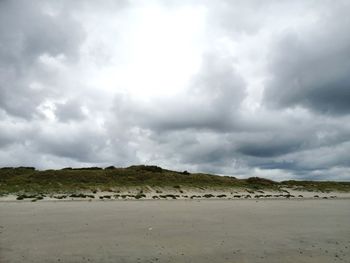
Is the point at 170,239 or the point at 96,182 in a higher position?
the point at 96,182

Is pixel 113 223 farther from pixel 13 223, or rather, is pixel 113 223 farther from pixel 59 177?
pixel 59 177

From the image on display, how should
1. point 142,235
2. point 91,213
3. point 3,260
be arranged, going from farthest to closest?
point 91,213 → point 142,235 → point 3,260

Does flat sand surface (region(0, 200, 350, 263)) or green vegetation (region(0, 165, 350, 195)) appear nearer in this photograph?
flat sand surface (region(0, 200, 350, 263))

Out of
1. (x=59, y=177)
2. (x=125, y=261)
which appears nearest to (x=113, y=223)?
(x=125, y=261)

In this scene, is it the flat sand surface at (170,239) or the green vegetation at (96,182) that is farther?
the green vegetation at (96,182)

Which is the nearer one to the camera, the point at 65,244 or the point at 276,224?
the point at 65,244

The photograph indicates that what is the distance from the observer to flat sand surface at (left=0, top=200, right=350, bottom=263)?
12500mm

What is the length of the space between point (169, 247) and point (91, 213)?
12.5 metres

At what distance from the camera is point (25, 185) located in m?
53.5

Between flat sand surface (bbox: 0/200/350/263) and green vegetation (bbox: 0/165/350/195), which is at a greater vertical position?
green vegetation (bbox: 0/165/350/195)

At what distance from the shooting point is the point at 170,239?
50.6 ft

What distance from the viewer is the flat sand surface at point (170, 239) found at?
12500 mm

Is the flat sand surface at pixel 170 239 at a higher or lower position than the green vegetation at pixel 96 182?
lower

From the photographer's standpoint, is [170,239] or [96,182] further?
[96,182]
